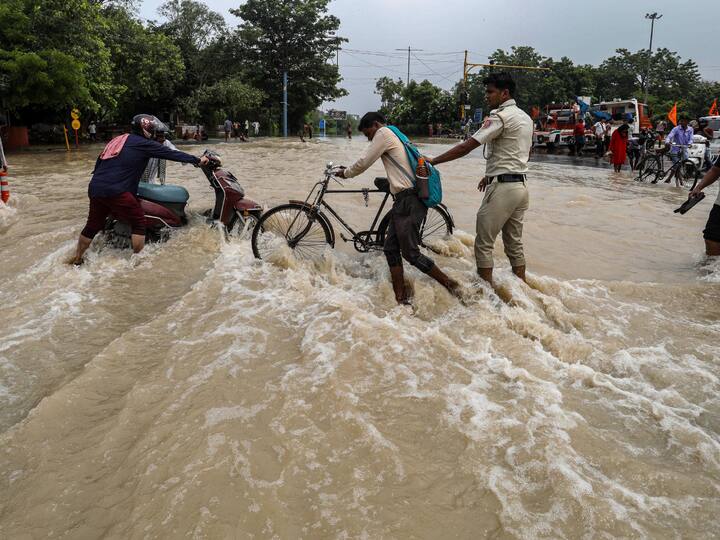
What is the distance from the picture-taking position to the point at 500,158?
4254 mm

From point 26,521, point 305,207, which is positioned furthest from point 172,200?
point 26,521

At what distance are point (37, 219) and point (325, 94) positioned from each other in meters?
43.2

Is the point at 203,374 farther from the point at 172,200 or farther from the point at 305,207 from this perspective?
the point at 172,200

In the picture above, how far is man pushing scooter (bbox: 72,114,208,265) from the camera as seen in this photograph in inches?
199

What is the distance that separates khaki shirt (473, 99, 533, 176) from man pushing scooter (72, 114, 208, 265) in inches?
115

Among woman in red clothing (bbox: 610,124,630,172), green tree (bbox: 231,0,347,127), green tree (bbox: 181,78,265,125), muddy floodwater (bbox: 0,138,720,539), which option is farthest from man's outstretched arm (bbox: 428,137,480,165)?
green tree (bbox: 231,0,347,127)

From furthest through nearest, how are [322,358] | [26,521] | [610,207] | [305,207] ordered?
[610,207]
[305,207]
[322,358]
[26,521]

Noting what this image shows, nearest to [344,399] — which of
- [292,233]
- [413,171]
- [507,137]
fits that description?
[413,171]

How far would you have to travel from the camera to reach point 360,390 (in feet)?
10.4

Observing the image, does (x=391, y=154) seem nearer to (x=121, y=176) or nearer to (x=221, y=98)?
(x=121, y=176)

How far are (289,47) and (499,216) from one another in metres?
45.4

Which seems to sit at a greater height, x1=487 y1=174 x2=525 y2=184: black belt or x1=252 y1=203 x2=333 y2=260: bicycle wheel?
x1=487 y1=174 x2=525 y2=184: black belt

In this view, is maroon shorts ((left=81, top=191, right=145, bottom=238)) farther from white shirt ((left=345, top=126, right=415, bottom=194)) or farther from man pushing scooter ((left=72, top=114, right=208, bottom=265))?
white shirt ((left=345, top=126, right=415, bottom=194))

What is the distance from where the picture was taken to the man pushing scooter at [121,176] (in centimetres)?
506
